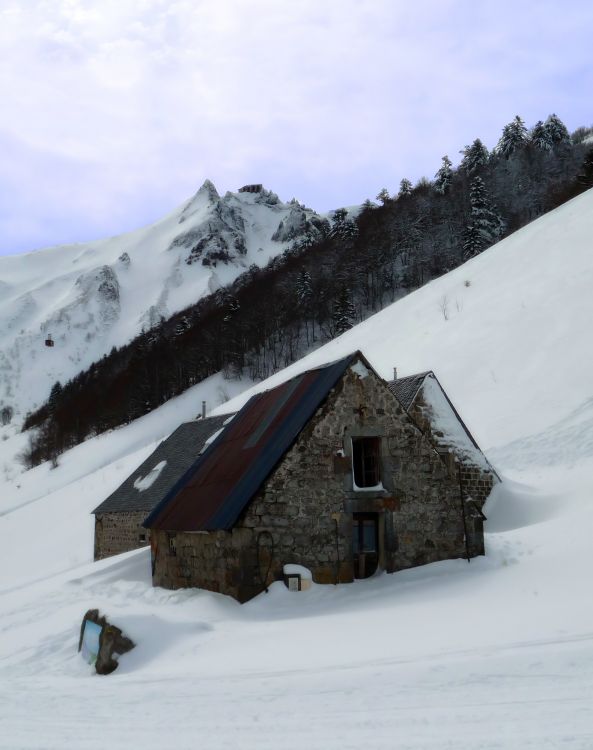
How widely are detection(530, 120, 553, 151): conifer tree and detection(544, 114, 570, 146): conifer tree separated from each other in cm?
30

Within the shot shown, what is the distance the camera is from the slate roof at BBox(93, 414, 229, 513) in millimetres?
26733

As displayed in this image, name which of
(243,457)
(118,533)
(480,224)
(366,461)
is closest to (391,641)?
(366,461)

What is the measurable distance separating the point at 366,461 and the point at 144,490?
15.5m

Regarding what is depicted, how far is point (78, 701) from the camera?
334 inches

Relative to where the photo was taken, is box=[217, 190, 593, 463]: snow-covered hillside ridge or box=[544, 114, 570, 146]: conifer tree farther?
box=[544, 114, 570, 146]: conifer tree

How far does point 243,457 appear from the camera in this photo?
15.1 meters

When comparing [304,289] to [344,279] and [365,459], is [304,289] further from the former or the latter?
[365,459]

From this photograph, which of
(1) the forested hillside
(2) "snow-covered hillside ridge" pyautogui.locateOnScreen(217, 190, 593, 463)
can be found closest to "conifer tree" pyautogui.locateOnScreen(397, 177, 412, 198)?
(1) the forested hillside

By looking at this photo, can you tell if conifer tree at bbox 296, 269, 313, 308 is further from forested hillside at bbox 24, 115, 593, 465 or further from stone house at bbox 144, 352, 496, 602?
stone house at bbox 144, 352, 496, 602

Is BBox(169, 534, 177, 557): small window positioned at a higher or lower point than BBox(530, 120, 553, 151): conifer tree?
lower

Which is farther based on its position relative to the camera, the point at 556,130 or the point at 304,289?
the point at 556,130

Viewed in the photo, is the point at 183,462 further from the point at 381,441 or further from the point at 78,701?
the point at 78,701

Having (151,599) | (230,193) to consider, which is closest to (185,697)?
(151,599)

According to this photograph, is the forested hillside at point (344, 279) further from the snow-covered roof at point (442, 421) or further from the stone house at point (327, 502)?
the stone house at point (327, 502)
